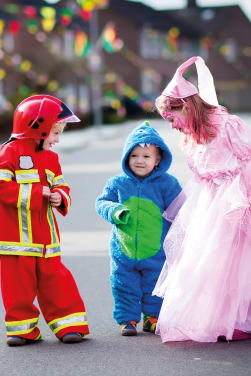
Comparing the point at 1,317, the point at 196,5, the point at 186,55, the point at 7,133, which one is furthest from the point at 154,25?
the point at 1,317

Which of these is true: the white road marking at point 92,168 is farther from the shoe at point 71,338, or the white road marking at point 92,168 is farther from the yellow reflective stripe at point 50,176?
the shoe at point 71,338

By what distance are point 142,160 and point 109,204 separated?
0.34m

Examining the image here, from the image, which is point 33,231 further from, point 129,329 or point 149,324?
point 149,324

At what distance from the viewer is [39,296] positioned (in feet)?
15.6

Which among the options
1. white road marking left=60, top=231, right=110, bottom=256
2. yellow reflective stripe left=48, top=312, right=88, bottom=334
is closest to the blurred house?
white road marking left=60, top=231, right=110, bottom=256

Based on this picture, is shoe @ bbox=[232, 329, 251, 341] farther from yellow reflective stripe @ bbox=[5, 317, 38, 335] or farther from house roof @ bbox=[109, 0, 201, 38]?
house roof @ bbox=[109, 0, 201, 38]

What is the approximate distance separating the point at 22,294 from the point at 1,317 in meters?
0.86

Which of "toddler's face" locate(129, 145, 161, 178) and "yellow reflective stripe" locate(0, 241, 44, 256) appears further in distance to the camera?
"toddler's face" locate(129, 145, 161, 178)

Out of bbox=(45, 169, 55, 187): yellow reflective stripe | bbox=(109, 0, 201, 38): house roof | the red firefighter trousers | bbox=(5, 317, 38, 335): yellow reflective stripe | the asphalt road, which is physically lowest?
the asphalt road

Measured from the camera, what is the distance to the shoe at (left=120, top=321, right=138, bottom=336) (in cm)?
479

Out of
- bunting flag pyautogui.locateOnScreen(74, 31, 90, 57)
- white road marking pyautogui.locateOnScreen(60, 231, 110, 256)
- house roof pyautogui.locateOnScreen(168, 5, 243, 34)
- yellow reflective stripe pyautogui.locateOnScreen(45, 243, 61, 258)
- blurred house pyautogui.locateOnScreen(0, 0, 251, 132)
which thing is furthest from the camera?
house roof pyautogui.locateOnScreen(168, 5, 243, 34)

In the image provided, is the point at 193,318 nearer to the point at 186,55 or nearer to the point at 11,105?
the point at 11,105

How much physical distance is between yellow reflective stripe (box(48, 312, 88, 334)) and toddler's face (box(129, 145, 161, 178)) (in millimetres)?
942

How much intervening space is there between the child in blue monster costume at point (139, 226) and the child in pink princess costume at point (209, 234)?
0.55 ft
